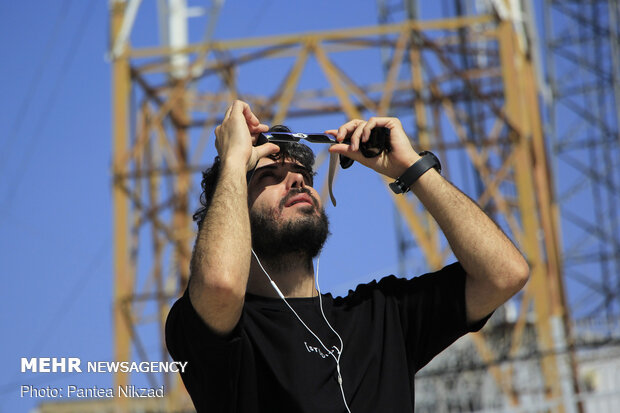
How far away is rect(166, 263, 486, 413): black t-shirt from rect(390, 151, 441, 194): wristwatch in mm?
309

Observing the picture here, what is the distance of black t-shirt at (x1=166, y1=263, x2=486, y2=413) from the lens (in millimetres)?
2678

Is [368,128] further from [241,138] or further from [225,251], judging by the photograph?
[225,251]

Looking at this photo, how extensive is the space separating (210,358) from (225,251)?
1.00 feet

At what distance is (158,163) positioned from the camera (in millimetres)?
16734

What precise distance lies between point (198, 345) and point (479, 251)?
0.94 m

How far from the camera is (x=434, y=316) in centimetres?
304

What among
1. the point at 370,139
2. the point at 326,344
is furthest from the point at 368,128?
the point at 326,344

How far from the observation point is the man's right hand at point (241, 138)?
291cm

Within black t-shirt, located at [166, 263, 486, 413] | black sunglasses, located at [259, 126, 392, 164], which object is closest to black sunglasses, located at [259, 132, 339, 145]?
black sunglasses, located at [259, 126, 392, 164]

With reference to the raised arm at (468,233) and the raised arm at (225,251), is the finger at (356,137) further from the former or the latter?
the raised arm at (225,251)

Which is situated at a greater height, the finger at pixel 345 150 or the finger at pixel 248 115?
the finger at pixel 248 115

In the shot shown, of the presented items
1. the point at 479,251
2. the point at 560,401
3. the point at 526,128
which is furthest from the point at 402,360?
the point at 526,128

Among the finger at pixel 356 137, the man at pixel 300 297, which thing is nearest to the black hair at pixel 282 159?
the man at pixel 300 297

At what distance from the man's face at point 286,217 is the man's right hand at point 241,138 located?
12cm
